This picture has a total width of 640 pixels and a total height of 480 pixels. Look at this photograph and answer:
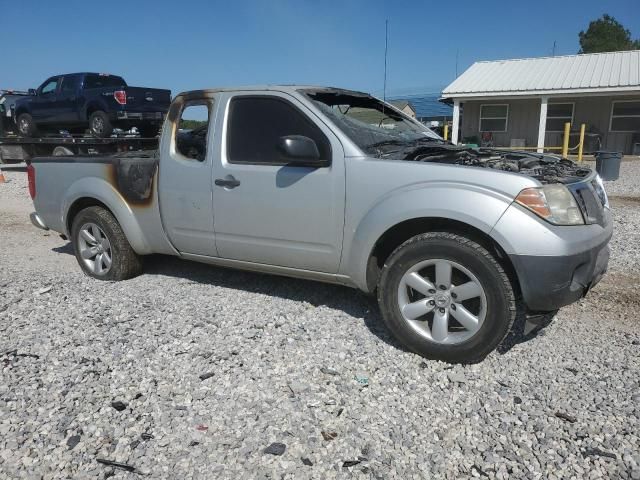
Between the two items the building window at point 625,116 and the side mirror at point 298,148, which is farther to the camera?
the building window at point 625,116

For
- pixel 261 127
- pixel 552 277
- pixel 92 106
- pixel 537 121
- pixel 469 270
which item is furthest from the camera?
pixel 537 121

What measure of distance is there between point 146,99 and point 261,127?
420 inches

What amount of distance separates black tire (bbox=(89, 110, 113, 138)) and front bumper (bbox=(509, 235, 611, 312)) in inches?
499

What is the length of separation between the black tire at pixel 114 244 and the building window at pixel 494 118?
19.4 meters

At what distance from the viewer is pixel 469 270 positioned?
313 cm

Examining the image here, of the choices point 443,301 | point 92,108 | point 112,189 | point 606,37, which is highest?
point 606,37

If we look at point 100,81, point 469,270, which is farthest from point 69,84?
point 469,270

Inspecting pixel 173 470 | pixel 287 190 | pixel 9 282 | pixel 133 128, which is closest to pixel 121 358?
pixel 173 470

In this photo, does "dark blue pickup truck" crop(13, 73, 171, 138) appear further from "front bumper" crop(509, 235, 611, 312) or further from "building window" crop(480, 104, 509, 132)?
"building window" crop(480, 104, 509, 132)

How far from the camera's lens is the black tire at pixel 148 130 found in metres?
13.9

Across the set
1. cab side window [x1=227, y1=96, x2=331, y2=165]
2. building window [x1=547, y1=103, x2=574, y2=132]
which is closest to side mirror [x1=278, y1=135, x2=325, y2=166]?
cab side window [x1=227, y1=96, x2=331, y2=165]

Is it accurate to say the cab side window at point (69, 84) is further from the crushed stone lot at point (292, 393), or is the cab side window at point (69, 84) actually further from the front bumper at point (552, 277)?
the front bumper at point (552, 277)

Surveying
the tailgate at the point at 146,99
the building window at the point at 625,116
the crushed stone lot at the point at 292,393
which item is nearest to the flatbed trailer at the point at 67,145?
the tailgate at the point at 146,99

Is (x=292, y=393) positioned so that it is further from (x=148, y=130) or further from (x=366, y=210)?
(x=148, y=130)
